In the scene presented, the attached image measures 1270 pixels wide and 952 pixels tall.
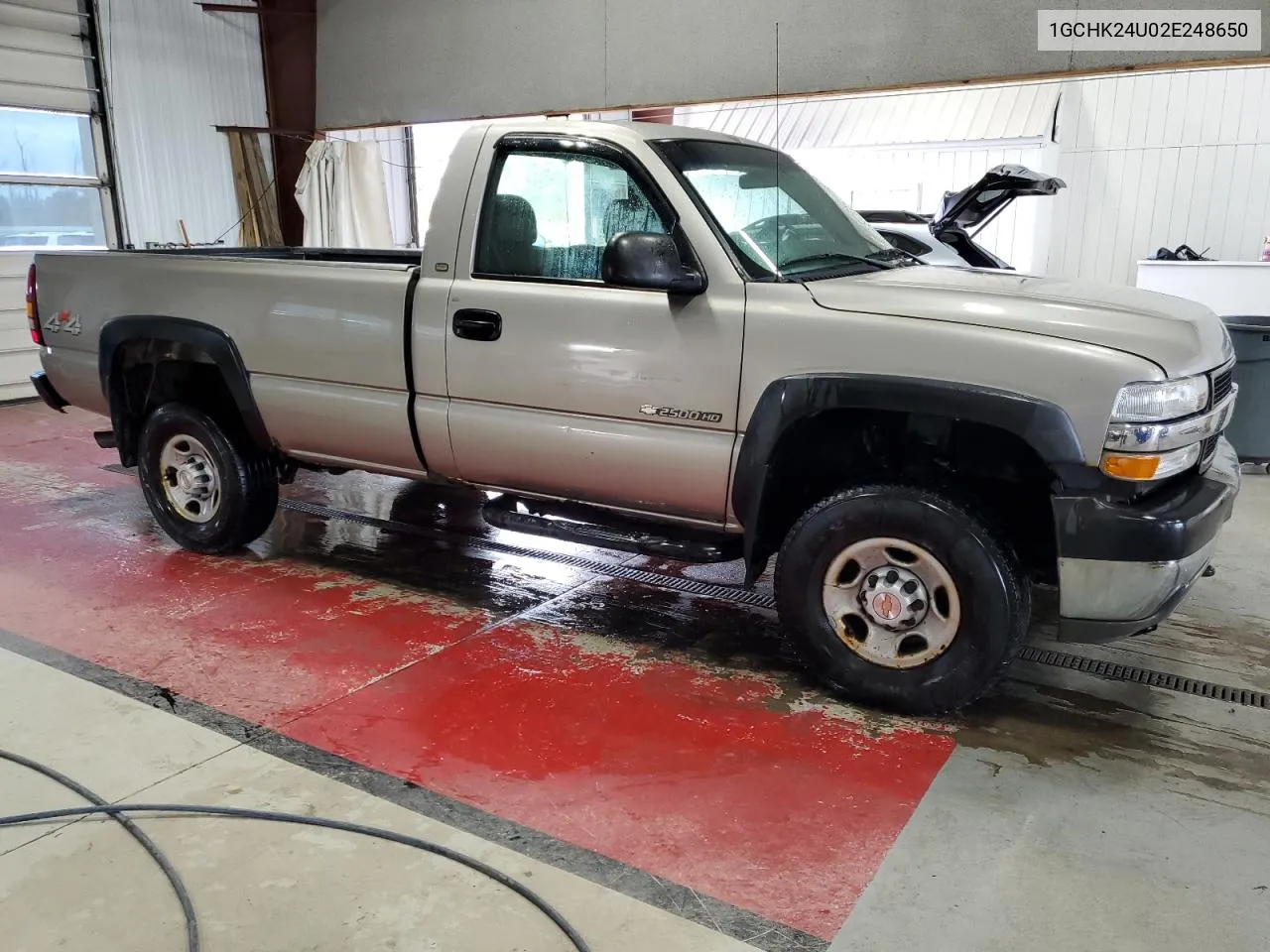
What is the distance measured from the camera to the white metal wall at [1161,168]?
13.3 metres

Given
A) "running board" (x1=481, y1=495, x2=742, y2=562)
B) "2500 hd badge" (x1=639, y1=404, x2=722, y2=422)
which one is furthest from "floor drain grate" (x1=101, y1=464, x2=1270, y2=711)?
"2500 hd badge" (x1=639, y1=404, x2=722, y2=422)

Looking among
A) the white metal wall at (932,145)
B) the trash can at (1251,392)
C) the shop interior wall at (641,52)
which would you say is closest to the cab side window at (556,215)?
the shop interior wall at (641,52)

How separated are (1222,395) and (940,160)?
36.8ft

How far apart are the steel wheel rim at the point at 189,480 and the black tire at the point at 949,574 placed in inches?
119

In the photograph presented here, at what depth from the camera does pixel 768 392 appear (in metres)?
3.34

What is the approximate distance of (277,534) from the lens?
5.54 metres

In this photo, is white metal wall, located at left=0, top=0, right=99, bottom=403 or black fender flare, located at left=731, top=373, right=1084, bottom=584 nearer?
black fender flare, located at left=731, top=373, right=1084, bottom=584

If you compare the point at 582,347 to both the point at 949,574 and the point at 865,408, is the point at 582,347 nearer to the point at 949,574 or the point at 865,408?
the point at 865,408

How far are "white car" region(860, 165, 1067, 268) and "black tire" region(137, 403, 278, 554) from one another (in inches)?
168

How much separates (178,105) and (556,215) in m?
9.60

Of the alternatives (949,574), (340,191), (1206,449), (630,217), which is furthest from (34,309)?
(340,191)

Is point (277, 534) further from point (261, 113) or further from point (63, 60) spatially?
point (261, 113)

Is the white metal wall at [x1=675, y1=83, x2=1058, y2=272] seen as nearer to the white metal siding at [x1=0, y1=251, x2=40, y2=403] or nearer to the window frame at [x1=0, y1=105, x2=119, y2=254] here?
the window frame at [x1=0, y1=105, x2=119, y2=254]

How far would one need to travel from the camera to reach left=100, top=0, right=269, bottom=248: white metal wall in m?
A: 10.9
